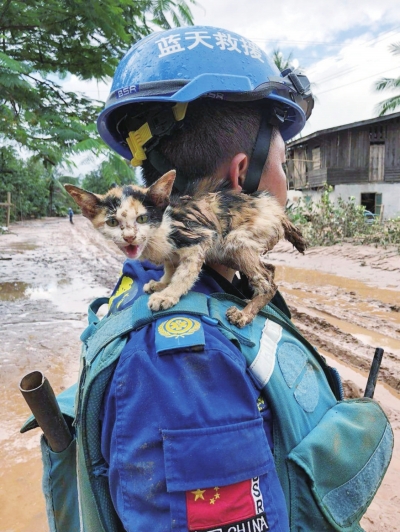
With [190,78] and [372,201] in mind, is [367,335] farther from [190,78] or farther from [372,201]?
[372,201]

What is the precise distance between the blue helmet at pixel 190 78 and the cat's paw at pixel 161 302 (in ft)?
2.34

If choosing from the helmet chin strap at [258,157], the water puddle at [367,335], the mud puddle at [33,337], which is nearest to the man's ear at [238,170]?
the helmet chin strap at [258,157]

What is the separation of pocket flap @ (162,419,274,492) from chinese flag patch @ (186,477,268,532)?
2 cm

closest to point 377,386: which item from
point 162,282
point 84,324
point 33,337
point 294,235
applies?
point 294,235

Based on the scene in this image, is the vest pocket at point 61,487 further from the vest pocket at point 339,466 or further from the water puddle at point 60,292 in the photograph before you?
the water puddle at point 60,292

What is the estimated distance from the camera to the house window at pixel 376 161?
2563 cm

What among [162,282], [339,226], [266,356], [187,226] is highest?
[187,226]

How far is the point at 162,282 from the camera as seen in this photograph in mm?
1729

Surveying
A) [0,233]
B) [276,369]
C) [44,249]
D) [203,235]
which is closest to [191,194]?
[203,235]

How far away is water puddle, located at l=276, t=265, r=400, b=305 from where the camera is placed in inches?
358

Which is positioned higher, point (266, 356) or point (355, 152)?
point (355, 152)

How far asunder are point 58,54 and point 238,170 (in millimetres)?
8139

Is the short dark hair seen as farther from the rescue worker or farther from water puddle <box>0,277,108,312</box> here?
water puddle <box>0,277,108,312</box>

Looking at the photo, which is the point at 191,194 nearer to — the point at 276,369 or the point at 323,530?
the point at 276,369
